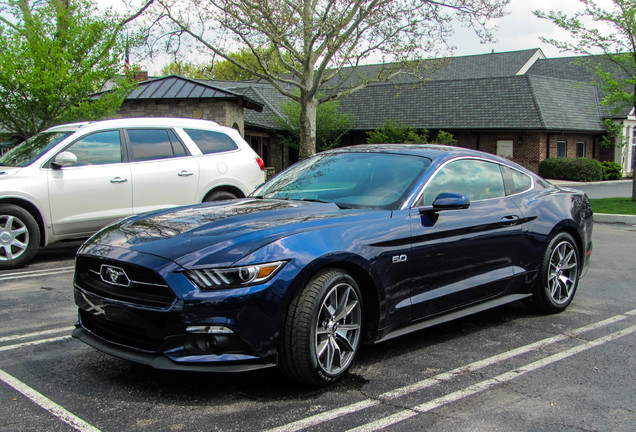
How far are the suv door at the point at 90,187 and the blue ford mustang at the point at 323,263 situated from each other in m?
3.69

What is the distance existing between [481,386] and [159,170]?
6323 millimetres

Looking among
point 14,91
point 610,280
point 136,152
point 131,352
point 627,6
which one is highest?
point 627,6

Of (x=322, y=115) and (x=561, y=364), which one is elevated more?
(x=322, y=115)

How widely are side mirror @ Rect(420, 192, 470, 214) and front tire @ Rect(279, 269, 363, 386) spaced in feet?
3.28

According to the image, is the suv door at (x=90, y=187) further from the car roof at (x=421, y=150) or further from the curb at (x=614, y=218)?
the curb at (x=614, y=218)

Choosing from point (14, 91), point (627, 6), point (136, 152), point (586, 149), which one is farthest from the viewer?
point (586, 149)

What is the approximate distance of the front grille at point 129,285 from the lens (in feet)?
12.0

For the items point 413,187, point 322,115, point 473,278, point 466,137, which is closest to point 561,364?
point 473,278

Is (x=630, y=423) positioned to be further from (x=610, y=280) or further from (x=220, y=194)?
(x=220, y=194)

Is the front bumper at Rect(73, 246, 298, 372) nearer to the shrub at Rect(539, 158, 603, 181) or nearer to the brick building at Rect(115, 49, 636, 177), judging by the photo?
the brick building at Rect(115, 49, 636, 177)

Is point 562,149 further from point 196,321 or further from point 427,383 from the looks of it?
point 196,321

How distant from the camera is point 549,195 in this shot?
6.06 metres

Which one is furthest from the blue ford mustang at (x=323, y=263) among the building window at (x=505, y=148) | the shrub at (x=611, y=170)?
the shrub at (x=611, y=170)

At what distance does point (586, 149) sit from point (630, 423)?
38.5 m
